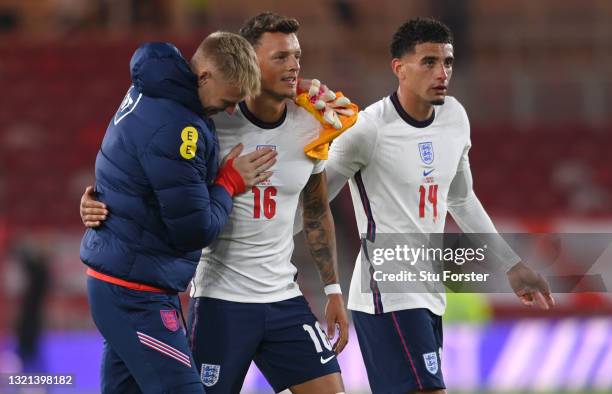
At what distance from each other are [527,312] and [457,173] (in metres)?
9.54

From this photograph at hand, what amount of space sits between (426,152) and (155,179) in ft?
5.23

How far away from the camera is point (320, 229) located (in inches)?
217

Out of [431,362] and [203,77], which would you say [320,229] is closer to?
[431,362]

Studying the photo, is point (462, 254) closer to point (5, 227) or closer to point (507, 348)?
point (507, 348)

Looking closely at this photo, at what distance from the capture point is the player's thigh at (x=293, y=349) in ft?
16.9

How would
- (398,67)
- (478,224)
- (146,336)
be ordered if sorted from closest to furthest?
(146,336) < (398,67) < (478,224)

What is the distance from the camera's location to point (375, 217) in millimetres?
5621

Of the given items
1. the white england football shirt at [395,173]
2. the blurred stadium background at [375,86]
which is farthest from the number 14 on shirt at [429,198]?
the blurred stadium background at [375,86]

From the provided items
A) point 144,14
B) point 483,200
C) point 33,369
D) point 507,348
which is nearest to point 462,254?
point 507,348

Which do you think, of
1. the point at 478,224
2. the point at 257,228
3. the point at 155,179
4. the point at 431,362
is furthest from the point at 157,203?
the point at 478,224

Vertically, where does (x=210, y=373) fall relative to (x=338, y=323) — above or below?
below

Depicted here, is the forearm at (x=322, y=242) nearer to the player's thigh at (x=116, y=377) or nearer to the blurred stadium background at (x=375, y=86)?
the player's thigh at (x=116, y=377)

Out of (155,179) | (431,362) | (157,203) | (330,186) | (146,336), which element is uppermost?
(155,179)

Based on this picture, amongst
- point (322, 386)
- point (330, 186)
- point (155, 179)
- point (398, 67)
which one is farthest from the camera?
point (398, 67)
